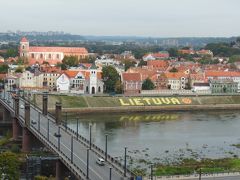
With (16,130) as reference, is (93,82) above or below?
above

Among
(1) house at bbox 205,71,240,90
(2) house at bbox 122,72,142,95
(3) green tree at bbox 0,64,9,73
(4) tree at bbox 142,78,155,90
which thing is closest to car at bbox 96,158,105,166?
(2) house at bbox 122,72,142,95

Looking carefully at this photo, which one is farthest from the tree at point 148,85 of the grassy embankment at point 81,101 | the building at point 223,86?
the building at point 223,86

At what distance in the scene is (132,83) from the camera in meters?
61.6

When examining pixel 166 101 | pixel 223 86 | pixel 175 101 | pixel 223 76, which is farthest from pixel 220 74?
pixel 166 101

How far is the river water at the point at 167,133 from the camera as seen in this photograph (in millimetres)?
33062

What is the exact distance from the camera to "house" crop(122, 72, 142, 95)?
61.3m

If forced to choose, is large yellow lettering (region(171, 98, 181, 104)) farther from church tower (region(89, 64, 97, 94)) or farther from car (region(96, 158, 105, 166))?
car (region(96, 158, 105, 166))

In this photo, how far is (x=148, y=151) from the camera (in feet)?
109

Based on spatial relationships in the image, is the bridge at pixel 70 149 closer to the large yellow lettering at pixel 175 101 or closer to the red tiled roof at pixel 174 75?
the large yellow lettering at pixel 175 101

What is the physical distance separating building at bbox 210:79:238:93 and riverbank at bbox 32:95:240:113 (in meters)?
3.55

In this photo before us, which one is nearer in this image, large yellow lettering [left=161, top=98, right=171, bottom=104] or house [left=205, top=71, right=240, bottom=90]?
large yellow lettering [left=161, top=98, right=171, bottom=104]

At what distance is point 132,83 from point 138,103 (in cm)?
527

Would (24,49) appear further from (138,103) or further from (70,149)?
(70,149)

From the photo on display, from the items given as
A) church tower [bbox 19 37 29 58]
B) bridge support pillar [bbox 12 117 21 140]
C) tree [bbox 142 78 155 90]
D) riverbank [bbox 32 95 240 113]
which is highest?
church tower [bbox 19 37 29 58]
